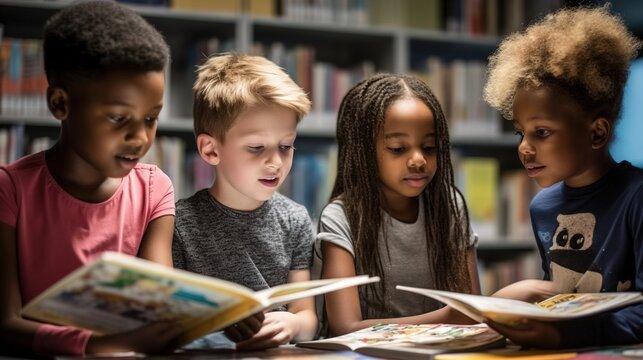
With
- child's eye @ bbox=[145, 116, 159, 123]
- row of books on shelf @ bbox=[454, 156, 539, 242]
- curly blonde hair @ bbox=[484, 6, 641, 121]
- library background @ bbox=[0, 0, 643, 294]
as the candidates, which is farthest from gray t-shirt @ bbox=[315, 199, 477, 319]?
row of books on shelf @ bbox=[454, 156, 539, 242]

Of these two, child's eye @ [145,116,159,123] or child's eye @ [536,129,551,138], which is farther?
child's eye @ [536,129,551,138]

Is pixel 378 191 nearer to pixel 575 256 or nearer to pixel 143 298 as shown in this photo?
pixel 575 256

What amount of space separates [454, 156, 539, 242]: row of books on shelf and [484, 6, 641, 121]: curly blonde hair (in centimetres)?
184

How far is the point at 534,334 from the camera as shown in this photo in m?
1.08

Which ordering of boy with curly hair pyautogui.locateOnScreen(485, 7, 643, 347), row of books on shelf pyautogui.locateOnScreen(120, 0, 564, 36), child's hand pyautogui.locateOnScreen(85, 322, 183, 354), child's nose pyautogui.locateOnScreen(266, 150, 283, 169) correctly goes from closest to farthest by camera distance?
child's hand pyautogui.locateOnScreen(85, 322, 183, 354)
boy with curly hair pyautogui.locateOnScreen(485, 7, 643, 347)
child's nose pyautogui.locateOnScreen(266, 150, 283, 169)
row of books on shelf pyautogui.locateOnScreen(120, 0, 564, 36)

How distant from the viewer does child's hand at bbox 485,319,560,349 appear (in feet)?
3.55

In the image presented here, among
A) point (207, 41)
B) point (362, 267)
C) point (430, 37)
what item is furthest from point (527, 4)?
point (362, 267)

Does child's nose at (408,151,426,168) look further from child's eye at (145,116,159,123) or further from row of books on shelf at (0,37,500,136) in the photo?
row of books on shelf at (0,37,500,136)

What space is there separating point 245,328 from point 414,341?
0.83ft

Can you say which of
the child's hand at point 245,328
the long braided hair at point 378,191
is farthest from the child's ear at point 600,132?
the child's hand at point 245,328

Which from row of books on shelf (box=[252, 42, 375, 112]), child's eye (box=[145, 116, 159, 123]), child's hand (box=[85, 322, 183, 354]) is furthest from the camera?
row of books on shelf (box=[252, 42, 375, 112])

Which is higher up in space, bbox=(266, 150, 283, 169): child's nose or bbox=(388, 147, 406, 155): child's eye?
bbox=(388, 147, 406, 155): child's eye

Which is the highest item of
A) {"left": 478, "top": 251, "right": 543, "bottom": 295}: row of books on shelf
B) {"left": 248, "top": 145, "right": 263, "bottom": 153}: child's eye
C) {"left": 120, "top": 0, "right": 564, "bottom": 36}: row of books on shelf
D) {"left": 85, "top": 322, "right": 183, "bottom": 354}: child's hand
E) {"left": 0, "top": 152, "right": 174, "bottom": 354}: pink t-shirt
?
{"left": 120, "top": 0, "right": 564, "bottom": 36}: row of books on shelf

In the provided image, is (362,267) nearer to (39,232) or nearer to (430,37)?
(39,232)
